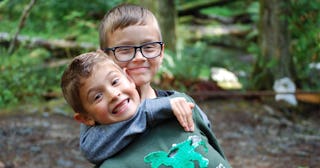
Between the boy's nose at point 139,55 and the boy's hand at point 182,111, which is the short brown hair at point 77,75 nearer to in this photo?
the boy's nose at point 139,55

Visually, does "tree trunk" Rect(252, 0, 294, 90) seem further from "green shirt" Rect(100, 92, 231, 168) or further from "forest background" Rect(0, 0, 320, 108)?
"green shirt" Rect(100, 92, 231, 168)

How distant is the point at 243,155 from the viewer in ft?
16.1

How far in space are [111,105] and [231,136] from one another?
391 cm

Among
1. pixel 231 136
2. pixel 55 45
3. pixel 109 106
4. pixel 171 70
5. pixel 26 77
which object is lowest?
pixel 231 136

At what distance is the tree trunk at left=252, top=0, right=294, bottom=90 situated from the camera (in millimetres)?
6559

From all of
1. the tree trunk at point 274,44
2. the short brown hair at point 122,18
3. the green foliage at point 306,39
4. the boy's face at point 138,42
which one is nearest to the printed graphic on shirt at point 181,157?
the boy's face at point 138,42

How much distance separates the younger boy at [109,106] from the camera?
1809mm

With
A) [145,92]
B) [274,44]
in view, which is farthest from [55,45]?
[145,92]

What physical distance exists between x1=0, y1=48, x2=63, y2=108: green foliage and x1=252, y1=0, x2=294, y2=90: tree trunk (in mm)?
3155

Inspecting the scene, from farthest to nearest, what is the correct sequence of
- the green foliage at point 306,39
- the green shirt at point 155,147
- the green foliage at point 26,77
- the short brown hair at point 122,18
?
the green foliage at point 306,39 → the green foliage at point 26,77 → the short brown hair at point 122,18 → the green shirt at point 155,147

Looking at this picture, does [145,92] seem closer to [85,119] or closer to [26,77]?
[85,119]

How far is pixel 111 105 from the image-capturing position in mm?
1816

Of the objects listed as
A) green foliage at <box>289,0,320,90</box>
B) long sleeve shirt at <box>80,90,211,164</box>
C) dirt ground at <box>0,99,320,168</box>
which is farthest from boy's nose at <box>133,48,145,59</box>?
green foliage at <box>289,0,320,90</box>

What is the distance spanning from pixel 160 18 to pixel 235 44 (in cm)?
467
